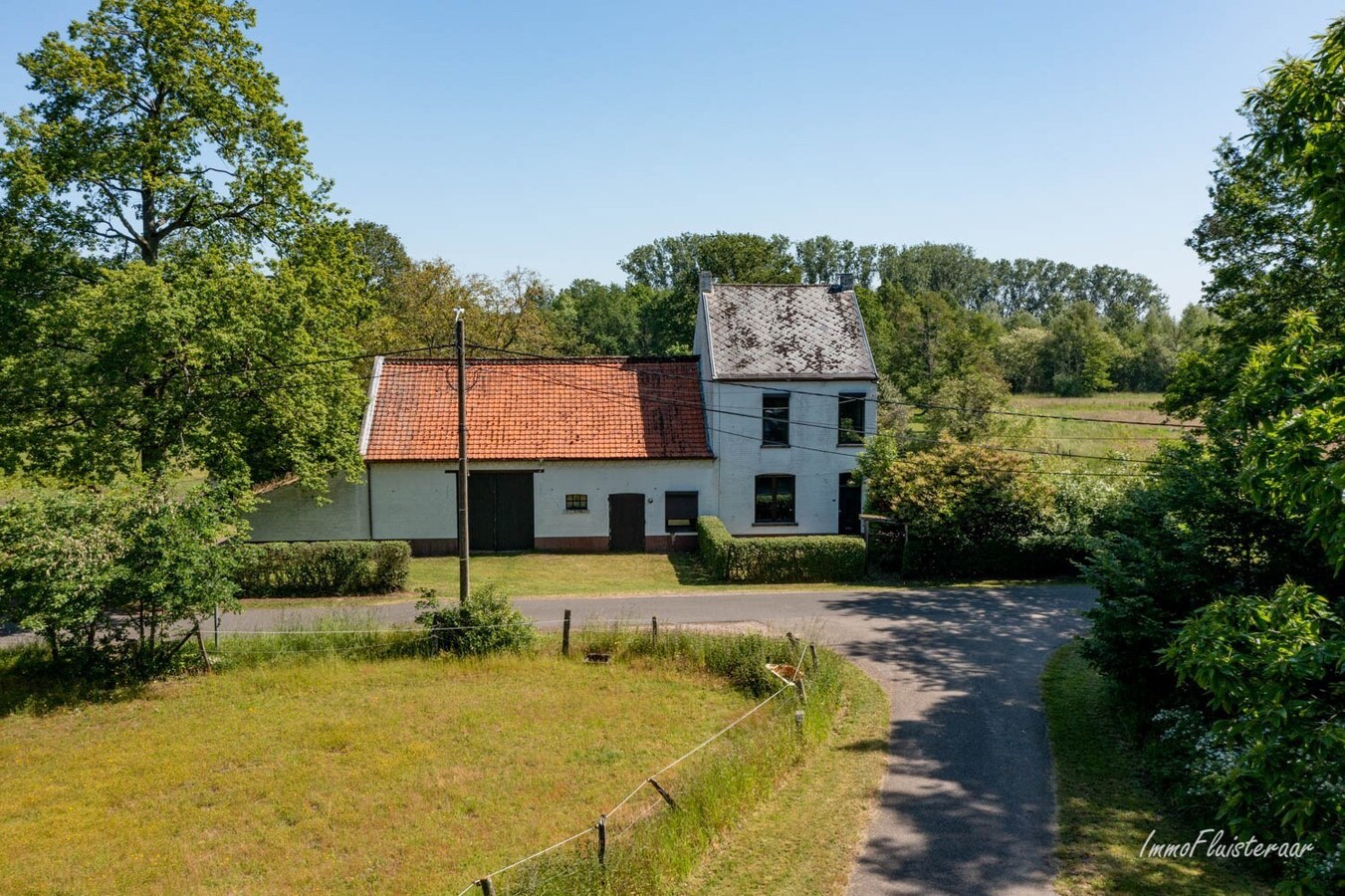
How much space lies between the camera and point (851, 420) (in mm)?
31328

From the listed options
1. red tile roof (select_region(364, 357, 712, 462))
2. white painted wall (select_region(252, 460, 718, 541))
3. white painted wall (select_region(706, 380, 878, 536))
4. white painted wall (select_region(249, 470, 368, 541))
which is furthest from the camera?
white painted wall (select_region(706, 380, 878, 536))

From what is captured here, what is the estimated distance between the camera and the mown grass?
996 cm

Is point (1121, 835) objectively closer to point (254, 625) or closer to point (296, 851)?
point (296, 851)

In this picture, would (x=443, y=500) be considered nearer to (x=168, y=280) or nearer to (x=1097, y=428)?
(x=168, y=280)

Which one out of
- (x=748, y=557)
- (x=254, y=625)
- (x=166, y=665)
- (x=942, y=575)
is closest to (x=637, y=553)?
(x=748, y=557)

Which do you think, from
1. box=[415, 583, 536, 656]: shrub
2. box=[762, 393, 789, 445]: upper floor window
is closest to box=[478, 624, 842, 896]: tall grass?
box=[415, 583, 536, 656]: shrub

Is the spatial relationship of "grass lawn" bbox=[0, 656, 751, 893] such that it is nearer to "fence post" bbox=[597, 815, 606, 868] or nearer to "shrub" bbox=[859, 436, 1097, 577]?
"fence post" bbox=[597, 815, 606, 868]

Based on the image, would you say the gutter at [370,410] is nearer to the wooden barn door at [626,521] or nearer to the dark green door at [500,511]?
the dark green door at [500,511]

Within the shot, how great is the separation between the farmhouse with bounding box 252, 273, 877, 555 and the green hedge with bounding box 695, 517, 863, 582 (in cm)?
459

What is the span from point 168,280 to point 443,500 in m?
10.8

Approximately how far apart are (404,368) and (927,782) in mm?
25980

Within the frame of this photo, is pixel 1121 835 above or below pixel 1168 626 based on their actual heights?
below

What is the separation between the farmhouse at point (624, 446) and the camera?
29.4m

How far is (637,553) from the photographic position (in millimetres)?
30125
